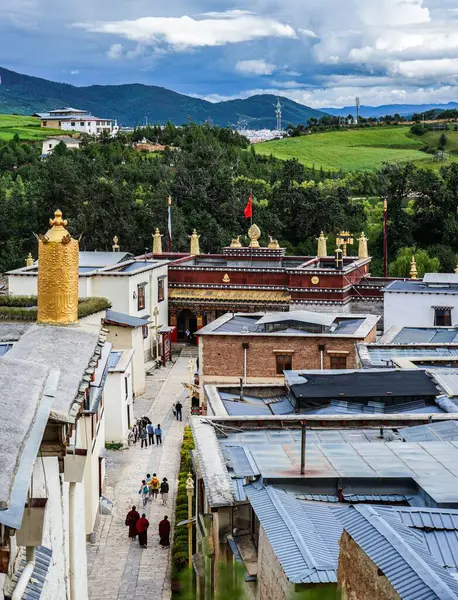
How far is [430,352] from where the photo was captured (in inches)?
1186

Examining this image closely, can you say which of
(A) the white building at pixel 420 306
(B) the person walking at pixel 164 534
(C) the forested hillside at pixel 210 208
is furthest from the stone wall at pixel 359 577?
(C) the forested hillside at pixel 210 208

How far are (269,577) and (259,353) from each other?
68.9 feet

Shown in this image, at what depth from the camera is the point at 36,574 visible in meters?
11.2

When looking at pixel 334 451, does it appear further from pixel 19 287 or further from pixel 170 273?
pixel 170 273

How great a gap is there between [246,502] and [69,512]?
2886 mm

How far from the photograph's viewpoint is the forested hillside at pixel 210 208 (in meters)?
74.4

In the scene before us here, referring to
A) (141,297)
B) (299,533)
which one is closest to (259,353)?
(141,297)

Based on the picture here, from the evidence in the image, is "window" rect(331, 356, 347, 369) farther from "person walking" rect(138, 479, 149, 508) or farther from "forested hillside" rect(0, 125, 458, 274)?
"forested hillside" rect(0, 125, 458, 274)

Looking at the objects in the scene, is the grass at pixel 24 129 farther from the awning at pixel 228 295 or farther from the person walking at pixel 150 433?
the person walking at pixel 150 433

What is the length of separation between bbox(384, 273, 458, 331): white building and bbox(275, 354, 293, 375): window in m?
11.1

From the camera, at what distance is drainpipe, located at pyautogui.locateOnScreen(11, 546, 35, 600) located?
1024cm

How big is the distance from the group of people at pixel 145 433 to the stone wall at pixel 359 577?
1066 inches

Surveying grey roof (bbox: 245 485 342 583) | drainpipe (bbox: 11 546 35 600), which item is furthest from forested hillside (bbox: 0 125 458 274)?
drainpipe (bbox: 11 546 35 600)

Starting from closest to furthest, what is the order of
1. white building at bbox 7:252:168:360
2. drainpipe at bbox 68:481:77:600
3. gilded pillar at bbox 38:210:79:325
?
drainpipe at bbox 68:481:77:600 → gilded pillar at bbox 38:210:79:325 → white building at bbox 7:252:168:360
